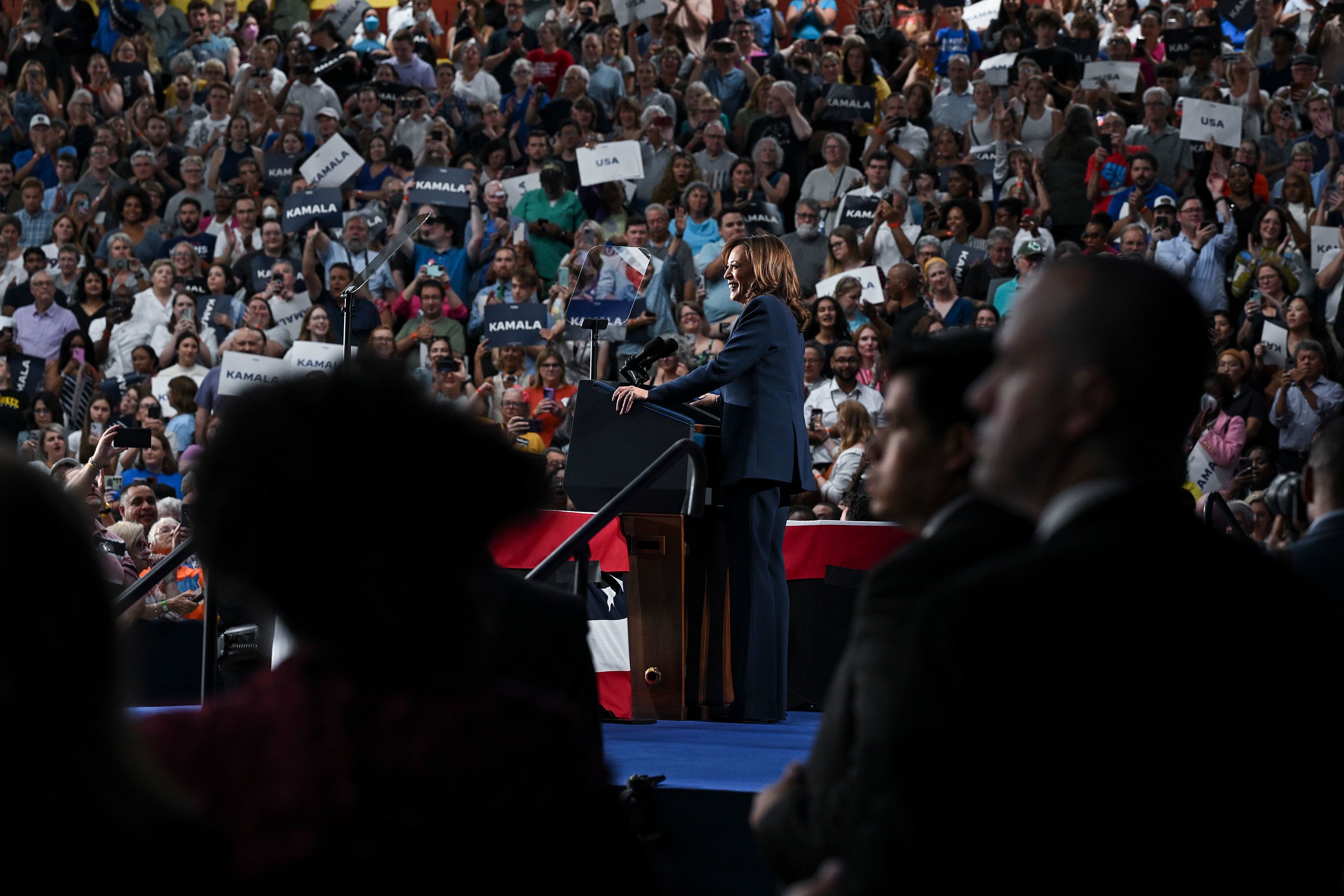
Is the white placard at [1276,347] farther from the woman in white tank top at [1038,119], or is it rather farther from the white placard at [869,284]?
the woman in white tank top at [1038,119]

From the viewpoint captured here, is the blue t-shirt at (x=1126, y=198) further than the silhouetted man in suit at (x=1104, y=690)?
Yes

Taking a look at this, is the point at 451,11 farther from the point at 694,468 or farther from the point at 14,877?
the point at 14,877

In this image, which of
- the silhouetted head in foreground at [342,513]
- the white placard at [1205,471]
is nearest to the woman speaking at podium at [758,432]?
the silhouetted head in foreground at [342,513]

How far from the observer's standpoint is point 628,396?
214 inches

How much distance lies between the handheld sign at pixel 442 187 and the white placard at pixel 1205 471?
20.3 ft

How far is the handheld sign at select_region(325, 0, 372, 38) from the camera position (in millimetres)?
16047

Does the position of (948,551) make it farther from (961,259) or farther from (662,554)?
(961,259)

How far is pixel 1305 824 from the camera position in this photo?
1.59 meters

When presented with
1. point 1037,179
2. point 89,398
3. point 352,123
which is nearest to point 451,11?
point 352,123

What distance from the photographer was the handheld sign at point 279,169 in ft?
45.1

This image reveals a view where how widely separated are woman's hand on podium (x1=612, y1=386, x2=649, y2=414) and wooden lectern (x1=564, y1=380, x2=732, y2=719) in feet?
0.37

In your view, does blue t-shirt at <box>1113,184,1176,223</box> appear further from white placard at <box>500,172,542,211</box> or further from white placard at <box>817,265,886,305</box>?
white placard at <box>500,172,542,211</box>

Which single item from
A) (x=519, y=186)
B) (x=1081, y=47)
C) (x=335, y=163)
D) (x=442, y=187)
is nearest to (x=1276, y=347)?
(x=1081, y=47)

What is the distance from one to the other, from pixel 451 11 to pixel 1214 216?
8.29m
